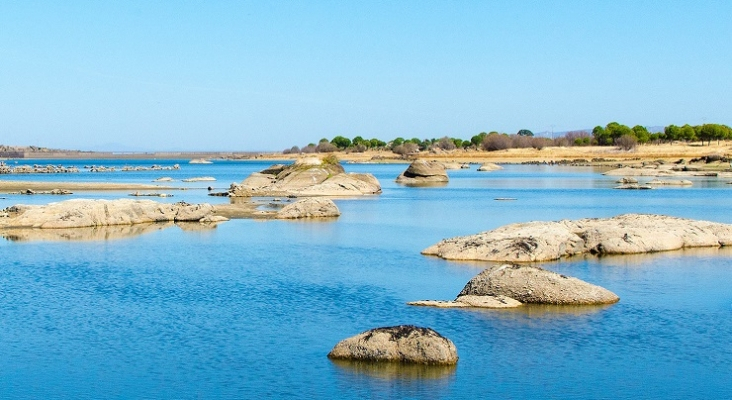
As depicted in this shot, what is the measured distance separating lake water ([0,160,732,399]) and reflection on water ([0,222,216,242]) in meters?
1.45

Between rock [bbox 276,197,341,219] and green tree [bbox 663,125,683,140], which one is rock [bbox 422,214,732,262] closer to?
rock [bbox 276,197,341,219]

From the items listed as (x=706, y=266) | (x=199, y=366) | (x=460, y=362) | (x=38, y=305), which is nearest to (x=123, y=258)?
(x=38, y=305)

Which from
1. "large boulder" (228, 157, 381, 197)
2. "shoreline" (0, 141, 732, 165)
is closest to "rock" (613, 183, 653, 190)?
"large boulder" (228, 157, 381, 197)

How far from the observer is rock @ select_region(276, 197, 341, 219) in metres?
39.0

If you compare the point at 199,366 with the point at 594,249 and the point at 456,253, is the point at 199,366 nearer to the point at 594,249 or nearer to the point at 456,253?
the point at 456,253

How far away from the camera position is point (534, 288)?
18.0 m

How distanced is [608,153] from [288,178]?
107 meters

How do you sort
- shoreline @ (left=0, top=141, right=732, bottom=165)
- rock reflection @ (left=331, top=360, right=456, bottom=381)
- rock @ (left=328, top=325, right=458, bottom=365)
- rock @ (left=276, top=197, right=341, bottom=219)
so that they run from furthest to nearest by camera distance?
shoreline @ (left=0, top=141, right=732, bottom=165)
rock @ (left=276, top=197, right=341, bottom=219)
rock @ (left=328, top=325, right=458, bottom=365)
rock reflection @ (left=331, top=360, right=456, bottom=381)

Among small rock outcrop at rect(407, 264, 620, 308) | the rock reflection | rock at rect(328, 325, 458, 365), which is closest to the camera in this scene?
the rock reflection

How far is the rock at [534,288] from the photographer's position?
711 inches

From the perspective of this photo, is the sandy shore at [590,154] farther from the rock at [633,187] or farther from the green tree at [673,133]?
the rock at [633,187]

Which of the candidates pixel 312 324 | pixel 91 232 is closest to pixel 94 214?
pixel 91 232

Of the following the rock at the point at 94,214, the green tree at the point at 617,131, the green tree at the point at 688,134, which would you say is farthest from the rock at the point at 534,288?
the green tree at the point at 688,134

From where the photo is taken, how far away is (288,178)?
6041cm
